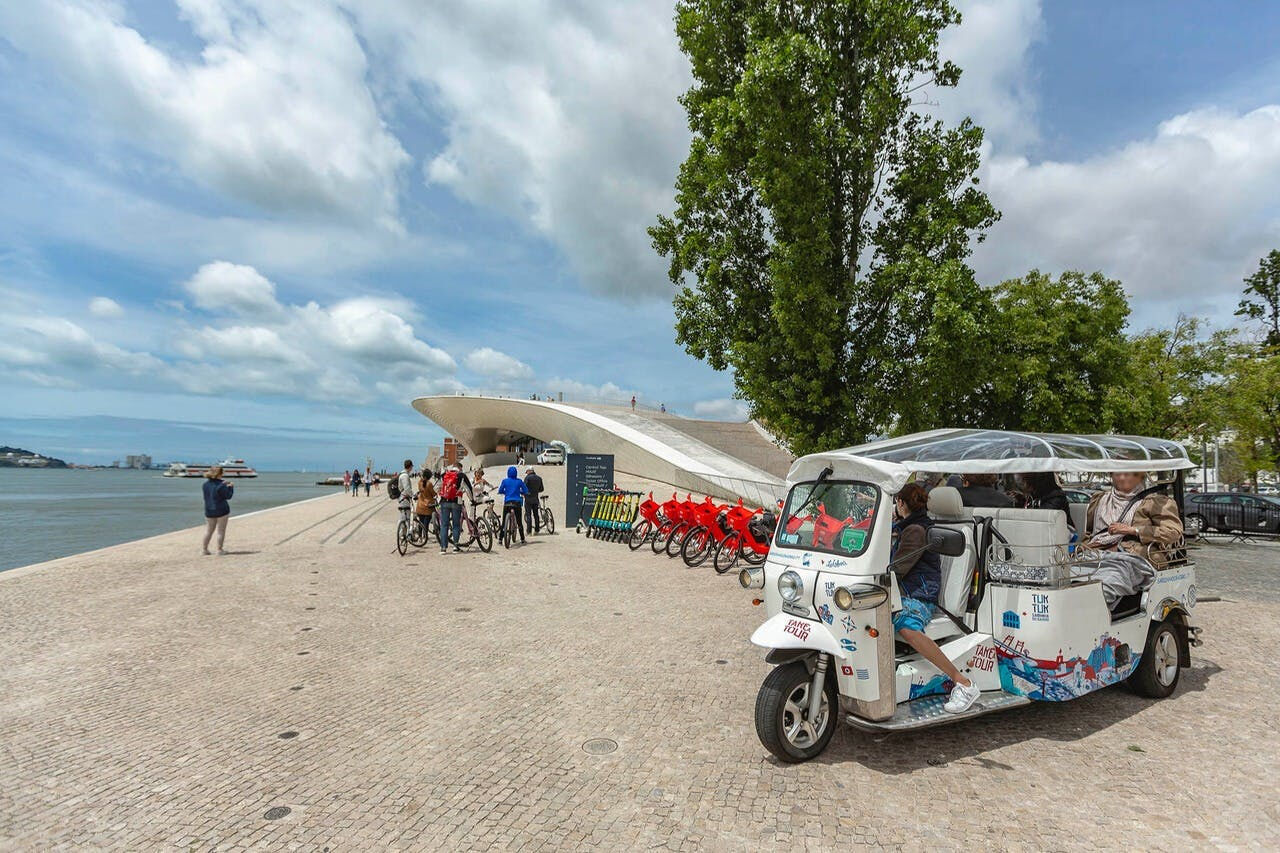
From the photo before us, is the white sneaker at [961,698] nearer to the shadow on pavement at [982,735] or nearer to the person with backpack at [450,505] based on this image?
the shadow on pavement at [982,735]

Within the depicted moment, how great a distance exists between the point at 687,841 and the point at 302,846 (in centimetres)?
182

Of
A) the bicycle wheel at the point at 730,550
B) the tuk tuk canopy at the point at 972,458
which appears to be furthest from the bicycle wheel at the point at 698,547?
the tuk tuk canopy at the point at 972,458

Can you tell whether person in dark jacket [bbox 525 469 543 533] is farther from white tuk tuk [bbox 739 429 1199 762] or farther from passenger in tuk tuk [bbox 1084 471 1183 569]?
passenger in tuk tuk [bbox 1084 471 1183 569]

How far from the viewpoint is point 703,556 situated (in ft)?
39.4

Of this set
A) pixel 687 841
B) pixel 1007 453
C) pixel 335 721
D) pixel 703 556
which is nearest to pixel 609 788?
pixel 687 841

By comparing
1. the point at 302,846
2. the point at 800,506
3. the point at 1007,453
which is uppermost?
the point at 1007,453

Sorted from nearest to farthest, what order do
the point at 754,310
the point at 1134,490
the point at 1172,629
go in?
the point at 1172,629
the point at 1134,490
the point at 754,310

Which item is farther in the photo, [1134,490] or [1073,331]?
[1073,331]

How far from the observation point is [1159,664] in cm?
509

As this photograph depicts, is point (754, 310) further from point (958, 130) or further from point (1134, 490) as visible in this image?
point (1134, 490)

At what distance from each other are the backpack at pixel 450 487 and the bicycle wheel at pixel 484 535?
79 centimetres

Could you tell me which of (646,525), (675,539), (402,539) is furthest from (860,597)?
(402,539)

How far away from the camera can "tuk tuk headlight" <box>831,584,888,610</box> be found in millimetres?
3748

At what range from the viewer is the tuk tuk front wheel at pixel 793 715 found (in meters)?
3.81
